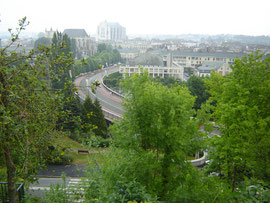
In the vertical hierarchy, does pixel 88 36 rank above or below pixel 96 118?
above

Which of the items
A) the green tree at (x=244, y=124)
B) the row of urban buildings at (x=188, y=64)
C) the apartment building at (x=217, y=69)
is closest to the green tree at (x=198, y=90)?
the row of urban buildings at (x=188, y=64)

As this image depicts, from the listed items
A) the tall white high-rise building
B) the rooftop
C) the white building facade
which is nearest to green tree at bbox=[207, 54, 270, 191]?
the white building facade

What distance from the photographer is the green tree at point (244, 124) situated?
615cm

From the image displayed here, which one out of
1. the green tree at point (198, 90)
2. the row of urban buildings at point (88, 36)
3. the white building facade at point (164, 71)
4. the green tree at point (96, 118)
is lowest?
the green tree at point (96, 118)

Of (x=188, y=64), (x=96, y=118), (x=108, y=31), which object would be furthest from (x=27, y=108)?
(x=108, y=31)

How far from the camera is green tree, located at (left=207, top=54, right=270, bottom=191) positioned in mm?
6146

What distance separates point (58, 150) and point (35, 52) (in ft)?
6.83

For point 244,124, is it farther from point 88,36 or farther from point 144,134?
point 88,36

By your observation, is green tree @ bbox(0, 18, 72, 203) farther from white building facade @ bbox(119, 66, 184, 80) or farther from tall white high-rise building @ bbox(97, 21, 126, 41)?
tall white high-rise building @ bbox(97, 21, 126, 41)

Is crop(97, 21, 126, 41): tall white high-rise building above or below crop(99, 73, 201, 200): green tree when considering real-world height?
above

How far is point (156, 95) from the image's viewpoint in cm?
578

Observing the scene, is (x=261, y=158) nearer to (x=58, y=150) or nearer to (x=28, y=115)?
(x=58, y=150)

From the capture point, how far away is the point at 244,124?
692 cm

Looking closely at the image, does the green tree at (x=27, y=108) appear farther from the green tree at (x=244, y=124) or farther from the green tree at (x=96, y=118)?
the green tree at (x=96, y=118)
